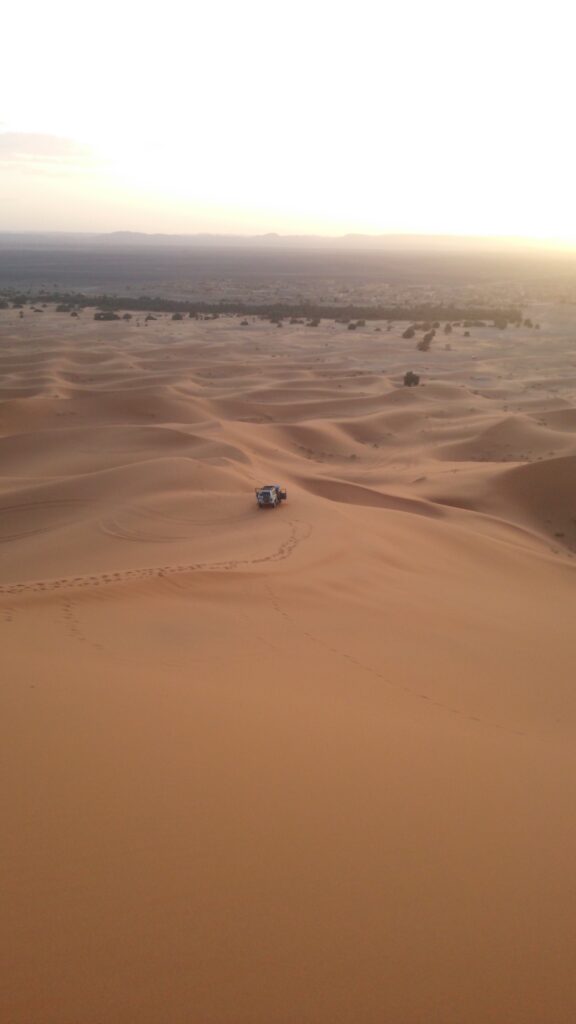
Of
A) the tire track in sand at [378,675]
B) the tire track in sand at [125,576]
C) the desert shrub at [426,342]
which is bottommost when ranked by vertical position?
the tire track in sand at [378,675]

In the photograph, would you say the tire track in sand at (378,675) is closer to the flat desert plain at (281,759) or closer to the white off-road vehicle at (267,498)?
the flat desert plain at (281,759)

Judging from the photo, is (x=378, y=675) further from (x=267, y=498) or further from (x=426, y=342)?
(x=426, y=342)

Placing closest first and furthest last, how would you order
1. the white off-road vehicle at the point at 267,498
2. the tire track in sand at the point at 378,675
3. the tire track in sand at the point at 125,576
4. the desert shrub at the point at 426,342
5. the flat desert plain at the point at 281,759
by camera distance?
the flat desert plain at the point at 281,759 < the tire track in sand at the point at 378,675 < the tire track in sand at the point at 125,576 < the white off-road vehicle at the point at 267,498 < the desert shrub at the point at 426,342

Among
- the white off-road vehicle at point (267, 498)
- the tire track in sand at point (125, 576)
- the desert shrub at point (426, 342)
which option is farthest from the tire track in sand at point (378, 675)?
the desert shrub at point (426, 342)

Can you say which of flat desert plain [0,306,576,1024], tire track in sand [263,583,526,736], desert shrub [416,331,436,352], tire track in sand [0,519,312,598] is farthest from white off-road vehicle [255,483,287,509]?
desert shrub [416,331,436,352]

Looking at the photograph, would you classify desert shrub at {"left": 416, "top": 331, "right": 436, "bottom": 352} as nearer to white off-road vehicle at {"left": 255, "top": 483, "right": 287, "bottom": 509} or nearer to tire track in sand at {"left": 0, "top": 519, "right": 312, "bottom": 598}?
white off-road vehicle at {"left": 255, "top": 483, "right": 287, "bottom": 509}

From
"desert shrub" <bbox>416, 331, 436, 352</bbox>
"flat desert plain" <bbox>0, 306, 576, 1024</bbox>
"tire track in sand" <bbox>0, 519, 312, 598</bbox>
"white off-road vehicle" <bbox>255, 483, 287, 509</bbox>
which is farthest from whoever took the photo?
"desert shrub" <bbox>416, 331, 436, 352</bbox>

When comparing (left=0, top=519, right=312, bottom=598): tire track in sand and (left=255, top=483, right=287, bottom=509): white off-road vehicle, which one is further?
(left=255, top=483, right=287, bottom=509): white off-road vehicle

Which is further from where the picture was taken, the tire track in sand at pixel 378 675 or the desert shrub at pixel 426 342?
the desert shrub at pixel 426 342

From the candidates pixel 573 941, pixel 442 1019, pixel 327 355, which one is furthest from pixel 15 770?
pixel 327 355

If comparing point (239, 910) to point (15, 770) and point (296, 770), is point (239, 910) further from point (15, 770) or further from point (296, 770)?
point (15, 770)
